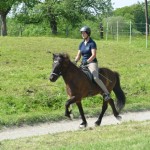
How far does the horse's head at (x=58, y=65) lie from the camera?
424 inches

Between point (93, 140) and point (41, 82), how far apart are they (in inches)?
368

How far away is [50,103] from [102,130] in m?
5.35

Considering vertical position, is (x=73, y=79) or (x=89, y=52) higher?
(x=89, y=52)

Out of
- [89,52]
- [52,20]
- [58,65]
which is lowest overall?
[52,20]

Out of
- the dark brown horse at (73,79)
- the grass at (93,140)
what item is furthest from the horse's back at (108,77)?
the grass at (93,140)

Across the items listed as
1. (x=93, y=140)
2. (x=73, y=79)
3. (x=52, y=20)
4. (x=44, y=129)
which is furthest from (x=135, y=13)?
(x=93, y=140)

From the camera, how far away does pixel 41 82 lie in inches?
727

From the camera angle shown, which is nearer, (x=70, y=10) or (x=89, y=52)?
(x=89, y=52)

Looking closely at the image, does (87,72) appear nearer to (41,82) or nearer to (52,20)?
(41,82)

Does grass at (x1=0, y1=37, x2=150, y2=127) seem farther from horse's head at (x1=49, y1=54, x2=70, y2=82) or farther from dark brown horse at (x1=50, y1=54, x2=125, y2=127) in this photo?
horse's head at (x1=49, y1=54, x2=70, y2=82)

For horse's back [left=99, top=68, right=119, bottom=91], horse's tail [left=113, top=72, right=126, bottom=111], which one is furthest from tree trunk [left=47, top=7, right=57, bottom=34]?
horse's back [left=99, top=68, right=119, bottom=91]

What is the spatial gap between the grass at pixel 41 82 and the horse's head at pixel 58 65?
98.5 inches

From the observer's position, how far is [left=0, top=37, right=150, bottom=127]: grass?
14.6 metres

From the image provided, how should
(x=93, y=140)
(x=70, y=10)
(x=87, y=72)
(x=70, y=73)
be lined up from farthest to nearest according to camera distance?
(x=70, y=10) → (x=87, y=72) → (x=70, y=73) → (x=93, y=140)
